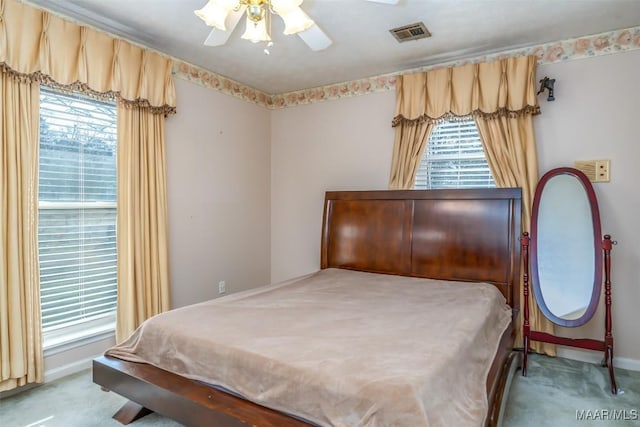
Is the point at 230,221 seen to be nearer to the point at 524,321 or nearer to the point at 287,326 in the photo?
the point at 287,326

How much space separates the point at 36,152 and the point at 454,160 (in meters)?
3.18

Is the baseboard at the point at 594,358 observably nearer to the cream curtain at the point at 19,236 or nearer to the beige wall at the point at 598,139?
the beige wall at the point at 598,139

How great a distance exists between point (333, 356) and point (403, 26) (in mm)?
2327

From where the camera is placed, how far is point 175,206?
3273mm

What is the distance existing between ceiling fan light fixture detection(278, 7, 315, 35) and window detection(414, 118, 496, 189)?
189 cm

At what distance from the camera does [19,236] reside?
2.24 meters

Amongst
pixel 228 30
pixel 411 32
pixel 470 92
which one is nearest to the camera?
pixel 228 30

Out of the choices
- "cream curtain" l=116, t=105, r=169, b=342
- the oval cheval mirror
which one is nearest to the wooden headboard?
the oval cheval mirror

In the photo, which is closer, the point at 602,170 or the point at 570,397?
the point at 570,397

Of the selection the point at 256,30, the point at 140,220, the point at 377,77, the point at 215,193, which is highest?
the point at 377,77

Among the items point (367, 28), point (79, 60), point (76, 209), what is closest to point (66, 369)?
point (76, 209)

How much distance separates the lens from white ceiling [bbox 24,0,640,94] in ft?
7.82

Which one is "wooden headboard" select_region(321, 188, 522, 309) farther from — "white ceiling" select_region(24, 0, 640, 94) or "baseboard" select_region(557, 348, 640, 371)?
"white ceiling" select_region(24, 0, 640, 94)

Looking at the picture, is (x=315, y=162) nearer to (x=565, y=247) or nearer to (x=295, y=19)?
(x=295, y=19)
